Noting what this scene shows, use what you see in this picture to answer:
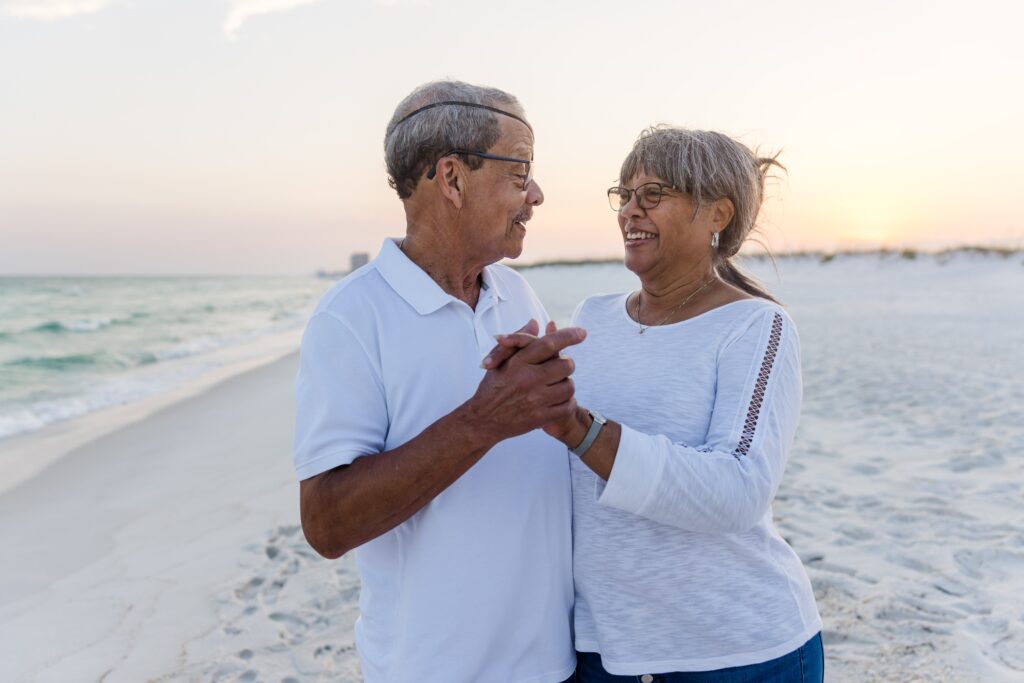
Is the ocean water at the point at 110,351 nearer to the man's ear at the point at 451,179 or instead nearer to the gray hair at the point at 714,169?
the man's ear at the point at 451,179

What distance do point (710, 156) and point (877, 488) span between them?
4.55m

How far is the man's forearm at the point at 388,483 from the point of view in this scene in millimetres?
1684

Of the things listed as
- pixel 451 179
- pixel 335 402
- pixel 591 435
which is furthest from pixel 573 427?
pixel 451 179

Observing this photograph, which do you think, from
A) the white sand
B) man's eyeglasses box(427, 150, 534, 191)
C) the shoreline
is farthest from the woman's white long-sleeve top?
the shoreline

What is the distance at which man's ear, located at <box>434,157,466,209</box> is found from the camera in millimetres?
1996

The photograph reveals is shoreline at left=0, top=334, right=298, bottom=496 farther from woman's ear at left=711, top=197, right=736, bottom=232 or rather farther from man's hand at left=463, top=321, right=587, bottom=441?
woman's ear at left=711, top=197, right=736, bottom=232

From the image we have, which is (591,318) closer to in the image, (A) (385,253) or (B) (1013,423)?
(A) (385,253)

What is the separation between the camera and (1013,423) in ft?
23.6

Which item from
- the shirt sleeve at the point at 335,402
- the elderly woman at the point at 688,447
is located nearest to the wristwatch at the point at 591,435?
the elderly woman at the point at 688,447

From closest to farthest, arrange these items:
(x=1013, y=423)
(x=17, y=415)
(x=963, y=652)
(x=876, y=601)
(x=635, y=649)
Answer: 1. (x=635, y=649)
2. (x=963, y=652)
3. (x=876, y=601)
4. (x=1013, y=423)
5. (x=17, y=415)

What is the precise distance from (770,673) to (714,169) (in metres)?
1.30

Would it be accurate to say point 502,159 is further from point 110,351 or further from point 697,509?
point 110,351

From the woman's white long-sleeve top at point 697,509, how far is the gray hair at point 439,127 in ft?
2.34

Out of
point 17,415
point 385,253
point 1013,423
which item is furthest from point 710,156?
point 17,415
